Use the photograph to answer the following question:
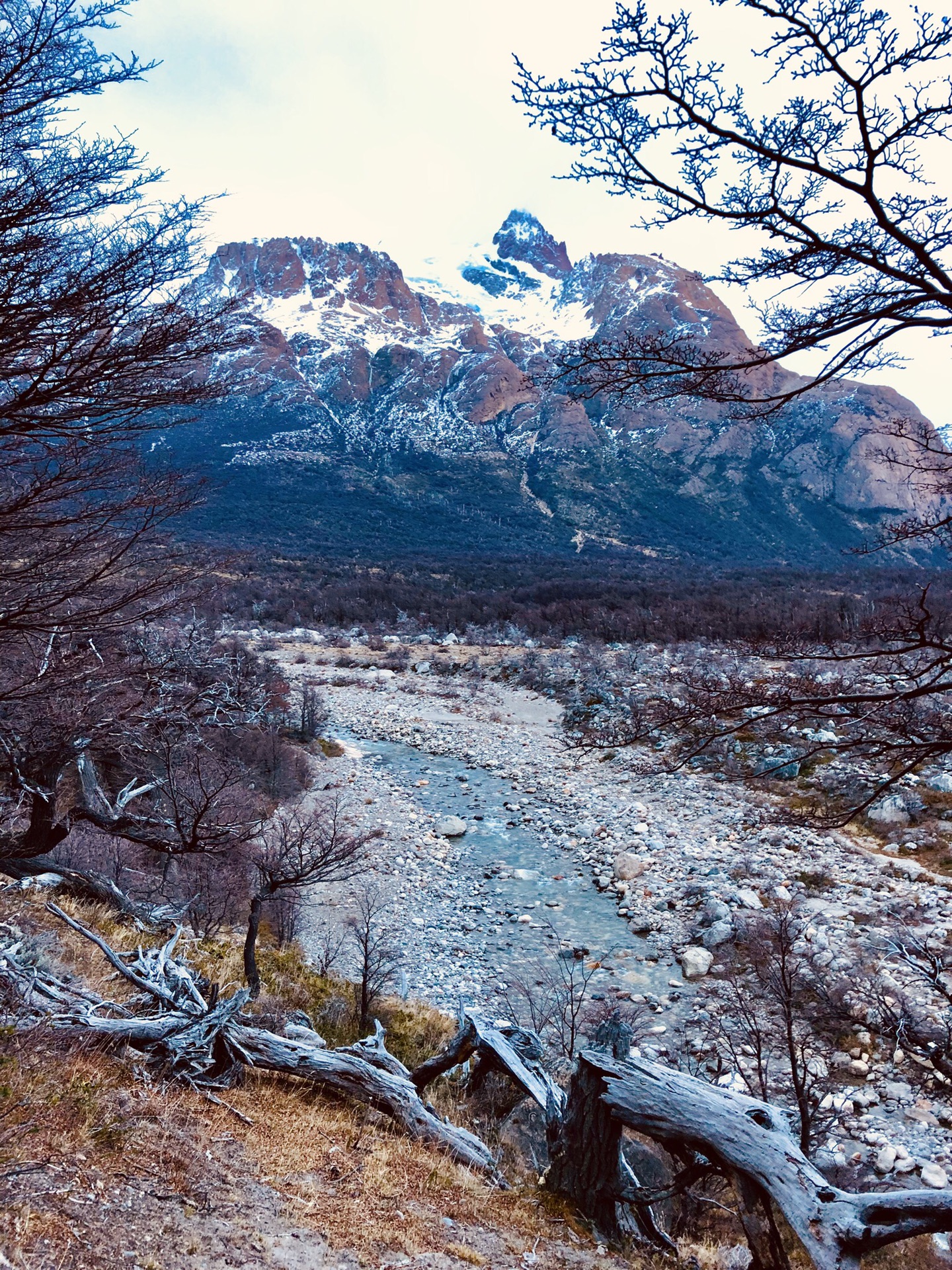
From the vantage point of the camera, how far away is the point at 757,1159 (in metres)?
2.99

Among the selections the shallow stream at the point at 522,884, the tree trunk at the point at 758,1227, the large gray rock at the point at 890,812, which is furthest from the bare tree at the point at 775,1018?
the large gray rock at the point at 890,812

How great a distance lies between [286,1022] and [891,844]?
10301 millimetres

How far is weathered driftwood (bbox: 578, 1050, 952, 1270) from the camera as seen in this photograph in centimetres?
263

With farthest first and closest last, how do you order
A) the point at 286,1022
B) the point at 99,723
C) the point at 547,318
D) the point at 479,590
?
the point at 547,318 → the point at 479,590 → the point at 286,1022 → the point at 99,723

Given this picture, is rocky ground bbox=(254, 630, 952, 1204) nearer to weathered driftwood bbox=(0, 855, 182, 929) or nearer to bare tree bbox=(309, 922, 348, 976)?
bare tree bbox=(309, 922, 348, 976)

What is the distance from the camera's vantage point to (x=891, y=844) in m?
11.1

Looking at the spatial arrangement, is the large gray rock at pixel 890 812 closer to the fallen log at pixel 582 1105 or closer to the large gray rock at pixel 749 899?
the large gray rock at pixel 749 899

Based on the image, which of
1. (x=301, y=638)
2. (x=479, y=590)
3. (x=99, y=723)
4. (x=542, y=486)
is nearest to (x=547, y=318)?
(x=542, y=486)

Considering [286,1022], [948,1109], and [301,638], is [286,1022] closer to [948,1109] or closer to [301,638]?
[948,1109]

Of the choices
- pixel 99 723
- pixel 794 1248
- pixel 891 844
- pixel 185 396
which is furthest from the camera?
pixel 891 844

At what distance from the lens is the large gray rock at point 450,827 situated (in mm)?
13406

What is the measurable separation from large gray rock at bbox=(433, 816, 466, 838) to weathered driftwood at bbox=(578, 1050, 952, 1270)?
9654mm

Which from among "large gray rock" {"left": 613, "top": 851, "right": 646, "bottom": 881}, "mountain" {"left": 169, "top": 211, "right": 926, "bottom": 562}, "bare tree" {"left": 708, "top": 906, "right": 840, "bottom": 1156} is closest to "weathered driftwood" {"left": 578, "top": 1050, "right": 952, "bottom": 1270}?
"bare tree" {"left": 708, "top": 906, "right": 840, "bottom": 1156}

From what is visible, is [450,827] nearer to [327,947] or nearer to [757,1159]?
[327,947]
